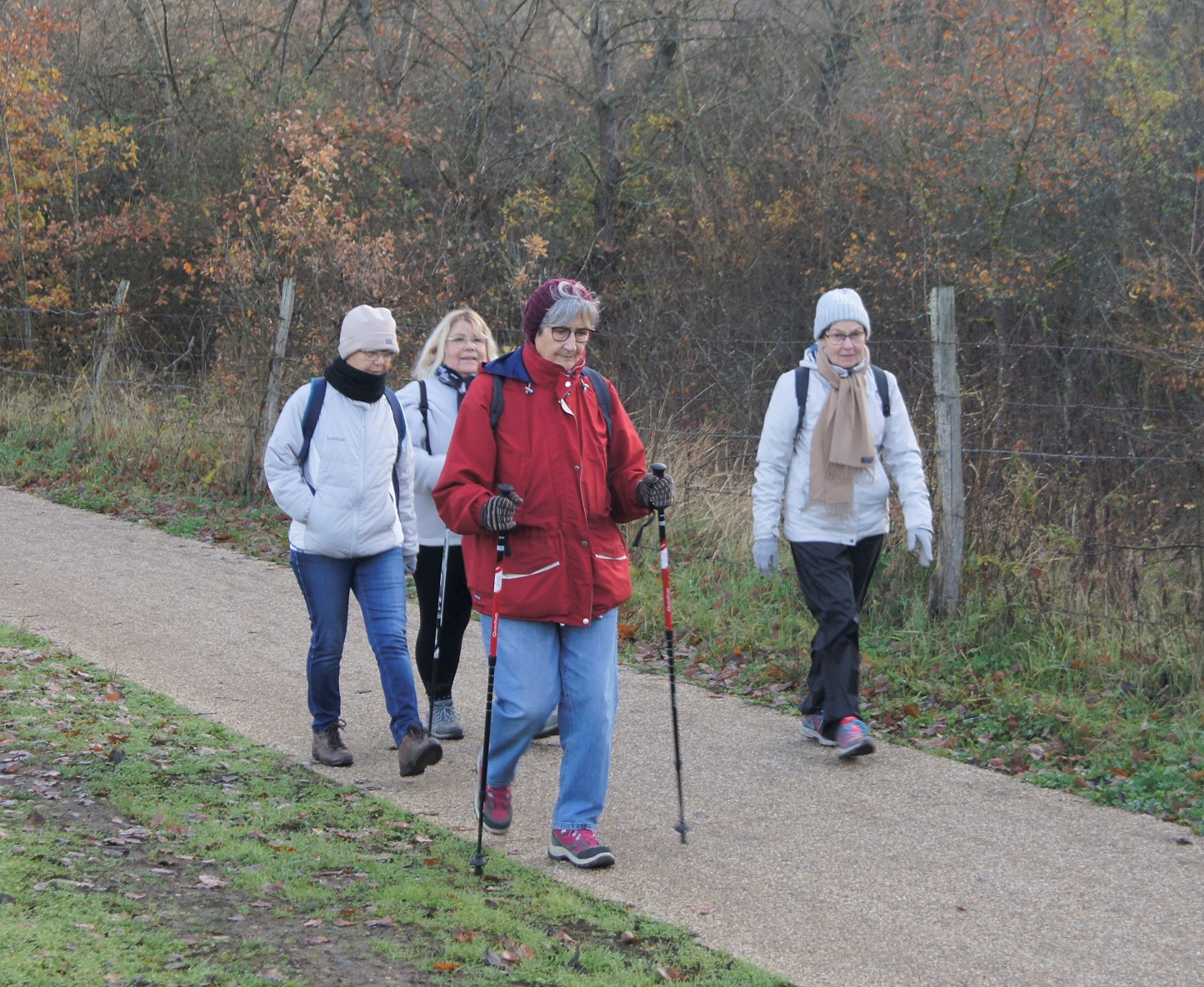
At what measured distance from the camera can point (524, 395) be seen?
5.09 meters

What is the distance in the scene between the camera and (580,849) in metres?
5.05

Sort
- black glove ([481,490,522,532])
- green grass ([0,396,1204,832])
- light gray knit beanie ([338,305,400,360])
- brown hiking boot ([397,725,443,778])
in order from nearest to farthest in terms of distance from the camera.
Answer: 1. black glove ([481,490,522,532])
2. brown hiking boot ([397,725,443,778])
3. light gray knit beanie ([338,305,400,360])
4. green grass ([0,396,1204,832])

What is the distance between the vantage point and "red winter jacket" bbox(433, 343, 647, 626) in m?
5.02

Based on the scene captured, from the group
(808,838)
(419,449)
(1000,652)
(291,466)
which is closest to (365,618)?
(291,466)

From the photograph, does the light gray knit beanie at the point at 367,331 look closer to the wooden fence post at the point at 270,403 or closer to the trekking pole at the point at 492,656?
the trekking pole at the point at 492,656

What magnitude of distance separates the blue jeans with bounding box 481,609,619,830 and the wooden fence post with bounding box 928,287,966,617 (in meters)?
3.77

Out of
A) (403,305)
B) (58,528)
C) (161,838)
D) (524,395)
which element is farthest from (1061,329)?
(161,838)

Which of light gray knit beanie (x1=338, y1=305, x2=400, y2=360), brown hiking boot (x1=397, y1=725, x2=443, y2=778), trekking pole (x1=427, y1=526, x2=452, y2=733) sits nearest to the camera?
brown hiking boot (x1=397, y1=725, x2=443, y2=778)

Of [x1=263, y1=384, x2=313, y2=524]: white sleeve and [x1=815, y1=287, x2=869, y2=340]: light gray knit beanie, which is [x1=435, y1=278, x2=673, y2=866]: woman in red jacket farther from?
[x1=815, y1=287, x2=869, y2=340]: light gray knit beanie

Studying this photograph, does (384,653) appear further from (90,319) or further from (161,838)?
(90,319)

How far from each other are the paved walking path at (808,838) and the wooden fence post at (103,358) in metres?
8.02

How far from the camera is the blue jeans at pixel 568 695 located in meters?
5.08

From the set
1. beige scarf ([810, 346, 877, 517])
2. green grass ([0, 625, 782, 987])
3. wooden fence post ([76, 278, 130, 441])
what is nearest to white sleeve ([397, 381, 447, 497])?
green grass ([0, 625, 782, 987])

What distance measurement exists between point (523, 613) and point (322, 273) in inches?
383
